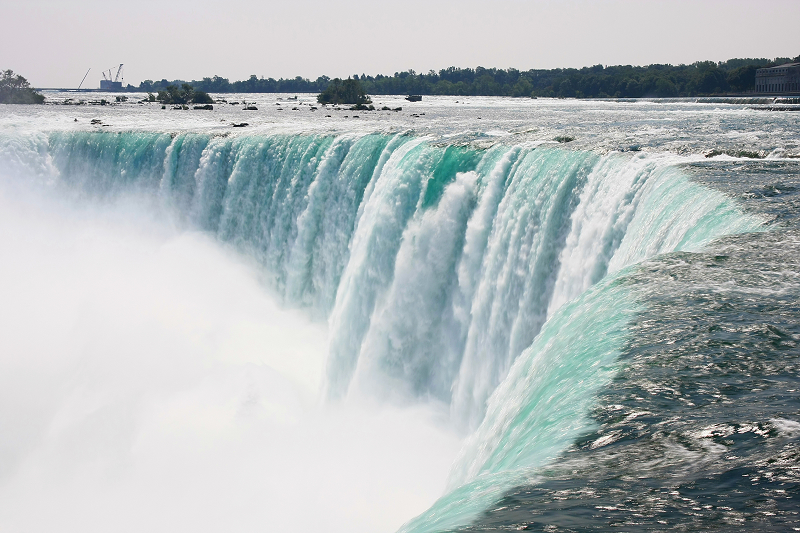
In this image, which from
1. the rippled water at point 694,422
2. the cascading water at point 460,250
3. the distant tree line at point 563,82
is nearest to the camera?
the rippled water at point 694,422

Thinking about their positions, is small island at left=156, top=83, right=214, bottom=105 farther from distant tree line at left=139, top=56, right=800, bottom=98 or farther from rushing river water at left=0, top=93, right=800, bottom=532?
rushing river water at left=0, top=93, right=800, bottom=532

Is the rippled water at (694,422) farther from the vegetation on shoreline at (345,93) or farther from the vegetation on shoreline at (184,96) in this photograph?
the vegetation on shoreline at (184,96)

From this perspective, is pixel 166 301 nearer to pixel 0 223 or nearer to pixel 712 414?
pixel 0 223

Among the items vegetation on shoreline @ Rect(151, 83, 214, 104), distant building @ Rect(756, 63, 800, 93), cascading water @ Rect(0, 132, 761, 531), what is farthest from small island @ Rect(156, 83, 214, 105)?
cascading water @ Rect(0, 132, 761, 531)

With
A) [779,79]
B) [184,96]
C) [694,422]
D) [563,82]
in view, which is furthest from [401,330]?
[563,82]

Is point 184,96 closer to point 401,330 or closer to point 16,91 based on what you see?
point 16,91

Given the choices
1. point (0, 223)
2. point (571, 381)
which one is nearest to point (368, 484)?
point (571, 381)

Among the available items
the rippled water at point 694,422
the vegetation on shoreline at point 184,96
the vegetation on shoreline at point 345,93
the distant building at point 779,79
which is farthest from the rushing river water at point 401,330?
the vegetation on shoreline at point 184,96
